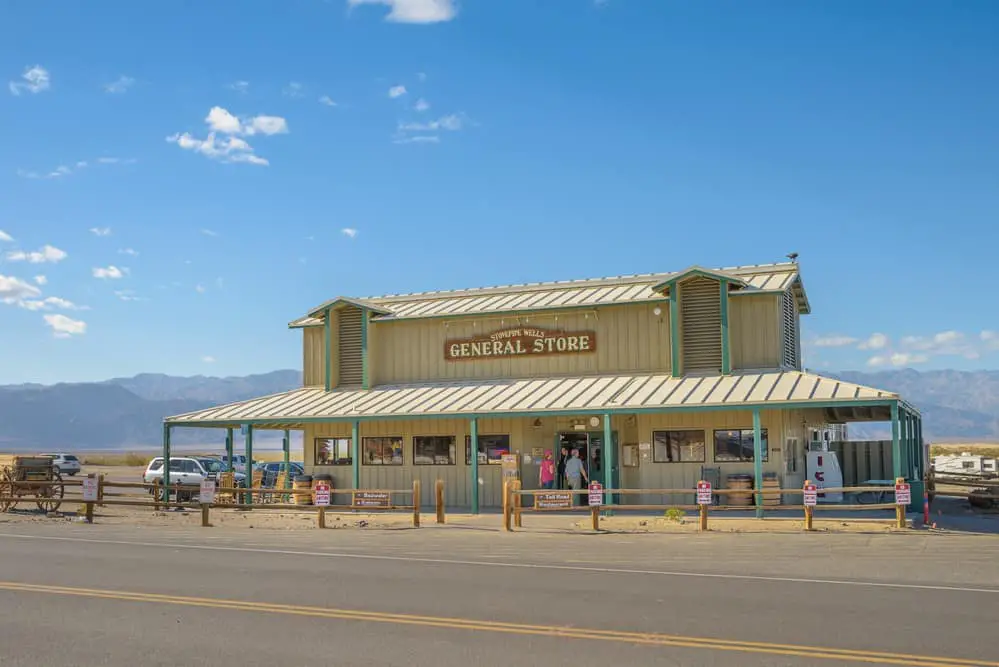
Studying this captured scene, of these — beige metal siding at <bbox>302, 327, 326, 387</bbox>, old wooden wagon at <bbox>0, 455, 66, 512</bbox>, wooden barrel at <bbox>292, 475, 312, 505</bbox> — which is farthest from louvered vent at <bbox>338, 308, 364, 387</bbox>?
old wooden wagon at <bbox>0, 455, 66, 512</bbox>

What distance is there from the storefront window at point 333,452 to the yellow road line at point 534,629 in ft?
60.9

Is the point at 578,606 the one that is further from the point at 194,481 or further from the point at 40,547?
the point at 194,481

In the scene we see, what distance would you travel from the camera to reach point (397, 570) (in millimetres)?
15008

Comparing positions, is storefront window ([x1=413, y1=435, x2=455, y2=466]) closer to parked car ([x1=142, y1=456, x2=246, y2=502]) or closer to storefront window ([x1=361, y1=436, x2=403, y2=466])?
storefront window ([x1=361, y1=436, x2=403, y2=466])

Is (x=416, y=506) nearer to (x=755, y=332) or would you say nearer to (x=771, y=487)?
(x=771, y=487)

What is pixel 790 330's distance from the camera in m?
29.8

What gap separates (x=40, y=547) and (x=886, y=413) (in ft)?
76.8

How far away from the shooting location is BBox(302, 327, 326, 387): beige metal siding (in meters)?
34.2

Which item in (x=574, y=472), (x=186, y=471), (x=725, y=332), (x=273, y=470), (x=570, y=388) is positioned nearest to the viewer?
(x=725, y=332)

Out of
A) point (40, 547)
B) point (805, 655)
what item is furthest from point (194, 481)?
point (805, 655)

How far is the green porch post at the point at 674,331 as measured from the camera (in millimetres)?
28109

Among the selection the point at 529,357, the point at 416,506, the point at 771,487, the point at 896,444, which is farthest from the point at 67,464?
the point at 896,444

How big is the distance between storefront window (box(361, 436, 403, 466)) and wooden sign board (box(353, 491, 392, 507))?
3798 mm

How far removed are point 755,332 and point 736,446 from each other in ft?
10.8
